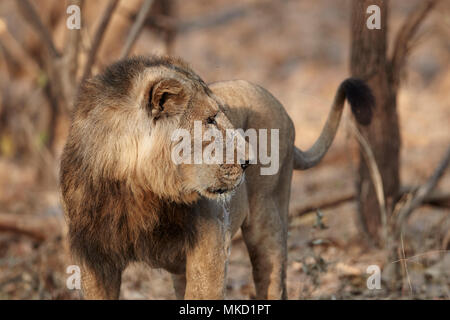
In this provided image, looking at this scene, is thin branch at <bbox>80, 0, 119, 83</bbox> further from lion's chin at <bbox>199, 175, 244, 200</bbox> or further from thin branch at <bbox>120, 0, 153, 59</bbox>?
lion's chin at <bbox>199, 175, 244, 200</bbox>

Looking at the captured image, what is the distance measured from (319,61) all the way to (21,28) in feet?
29.2

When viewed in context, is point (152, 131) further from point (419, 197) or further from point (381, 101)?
point (419, 197)

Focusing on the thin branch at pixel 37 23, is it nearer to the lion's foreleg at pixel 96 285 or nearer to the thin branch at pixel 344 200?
the thin branch at pixel 344 200

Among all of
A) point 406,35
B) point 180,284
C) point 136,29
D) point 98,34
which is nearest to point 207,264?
point 180,284

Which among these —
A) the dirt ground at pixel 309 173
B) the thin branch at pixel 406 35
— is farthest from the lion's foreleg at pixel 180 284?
the thin branch at pixel 406 35

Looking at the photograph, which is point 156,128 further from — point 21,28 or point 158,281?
point 21,28

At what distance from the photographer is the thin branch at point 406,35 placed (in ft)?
18.9

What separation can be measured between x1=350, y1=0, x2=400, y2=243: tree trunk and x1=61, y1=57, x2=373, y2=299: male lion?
250 cm

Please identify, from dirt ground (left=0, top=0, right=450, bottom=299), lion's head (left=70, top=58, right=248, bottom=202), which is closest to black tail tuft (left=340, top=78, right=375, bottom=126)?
dirt ground (left=0, top=0, right=450, bottom=299)

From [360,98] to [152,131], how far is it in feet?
5.55

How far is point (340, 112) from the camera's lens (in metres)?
4.59

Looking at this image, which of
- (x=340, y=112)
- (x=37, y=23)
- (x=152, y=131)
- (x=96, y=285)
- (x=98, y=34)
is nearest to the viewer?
(x=152, y=131)

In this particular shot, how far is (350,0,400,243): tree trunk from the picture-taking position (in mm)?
5430

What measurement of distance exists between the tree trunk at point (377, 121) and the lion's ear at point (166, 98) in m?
2.51
